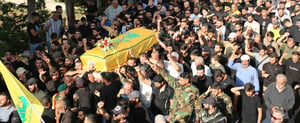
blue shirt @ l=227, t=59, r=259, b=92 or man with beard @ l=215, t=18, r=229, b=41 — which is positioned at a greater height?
man with beard @ l=215, t=18, r=229, b=41

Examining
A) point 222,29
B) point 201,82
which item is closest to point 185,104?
point 201,82

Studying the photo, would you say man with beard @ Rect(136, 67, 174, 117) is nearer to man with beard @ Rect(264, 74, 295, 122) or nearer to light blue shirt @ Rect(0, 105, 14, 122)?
man with beard @ Rect(264, 74, 295, 122)

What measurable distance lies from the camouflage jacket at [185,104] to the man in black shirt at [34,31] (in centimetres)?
519

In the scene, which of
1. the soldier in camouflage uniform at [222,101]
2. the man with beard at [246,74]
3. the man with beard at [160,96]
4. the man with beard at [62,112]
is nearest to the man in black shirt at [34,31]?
the man with beard at [62,112]

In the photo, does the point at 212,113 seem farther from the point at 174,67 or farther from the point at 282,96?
the point at 174,67

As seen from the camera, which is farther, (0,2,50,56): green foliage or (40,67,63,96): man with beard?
(0,2,50,56): green foliage

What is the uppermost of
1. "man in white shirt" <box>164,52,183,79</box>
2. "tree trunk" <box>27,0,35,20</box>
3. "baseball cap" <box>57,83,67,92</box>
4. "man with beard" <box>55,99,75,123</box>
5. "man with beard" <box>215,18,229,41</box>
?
"tree trunk" <box>27,0,35,20</box>

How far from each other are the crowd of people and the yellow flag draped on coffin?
234 millimetres

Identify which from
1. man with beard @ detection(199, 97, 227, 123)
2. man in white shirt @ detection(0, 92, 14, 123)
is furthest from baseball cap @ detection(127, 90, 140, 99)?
man in white shirt @ detection(0, 92, 14, 123)

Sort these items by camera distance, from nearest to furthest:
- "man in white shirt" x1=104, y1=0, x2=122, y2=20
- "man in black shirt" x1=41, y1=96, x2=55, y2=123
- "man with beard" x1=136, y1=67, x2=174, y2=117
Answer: "man in black shirt" x1=41, y1=96, x2=55, y2=123 → "man with beard" x1=136, y1=67, x2=174, y2=117 → "man in white shirt" x1=104, y1=0, x2=122, y2=20

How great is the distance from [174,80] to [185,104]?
684mm

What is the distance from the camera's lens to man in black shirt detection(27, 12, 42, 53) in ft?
29.0

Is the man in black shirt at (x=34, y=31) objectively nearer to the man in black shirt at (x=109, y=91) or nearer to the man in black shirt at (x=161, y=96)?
the man in black shirt at (x=109, y=91)

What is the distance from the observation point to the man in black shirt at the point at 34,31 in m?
8.84
